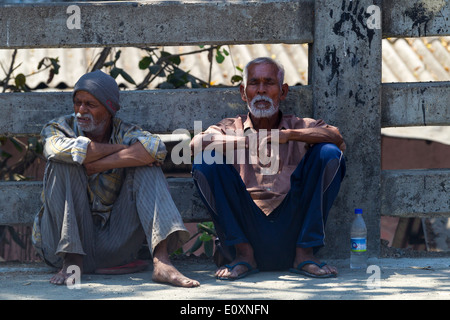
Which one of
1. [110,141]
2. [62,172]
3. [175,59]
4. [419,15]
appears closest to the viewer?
[62,172]

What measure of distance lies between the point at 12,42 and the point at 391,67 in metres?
4.45

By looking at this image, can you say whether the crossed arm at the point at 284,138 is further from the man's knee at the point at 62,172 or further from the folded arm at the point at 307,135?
the man's knee at the point at 62,172

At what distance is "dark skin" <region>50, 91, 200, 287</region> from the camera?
3805 millimetres

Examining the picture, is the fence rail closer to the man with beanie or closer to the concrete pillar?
the concrete pillar

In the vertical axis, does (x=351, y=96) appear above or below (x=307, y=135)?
above

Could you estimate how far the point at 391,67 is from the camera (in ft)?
25.3

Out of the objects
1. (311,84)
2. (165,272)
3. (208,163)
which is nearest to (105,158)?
(208,163)

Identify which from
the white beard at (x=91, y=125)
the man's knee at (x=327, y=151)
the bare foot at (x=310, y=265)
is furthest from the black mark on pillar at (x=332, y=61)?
the white beard at (x=91, y=125)

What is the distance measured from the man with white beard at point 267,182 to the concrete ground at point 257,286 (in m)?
0.12

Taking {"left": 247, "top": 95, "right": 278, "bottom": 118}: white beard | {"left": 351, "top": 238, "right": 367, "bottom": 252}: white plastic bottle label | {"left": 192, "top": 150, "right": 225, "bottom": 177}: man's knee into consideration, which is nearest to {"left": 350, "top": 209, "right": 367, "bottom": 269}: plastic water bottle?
{"left": 351, "top": 238, "right": 367, "bottom": 252}: white plastic bottle label

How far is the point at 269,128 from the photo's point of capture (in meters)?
4.32

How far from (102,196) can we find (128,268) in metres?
0.43

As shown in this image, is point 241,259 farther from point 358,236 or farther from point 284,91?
point 284,91

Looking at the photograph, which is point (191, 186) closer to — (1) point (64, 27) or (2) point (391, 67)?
(1) point (64, 27)
